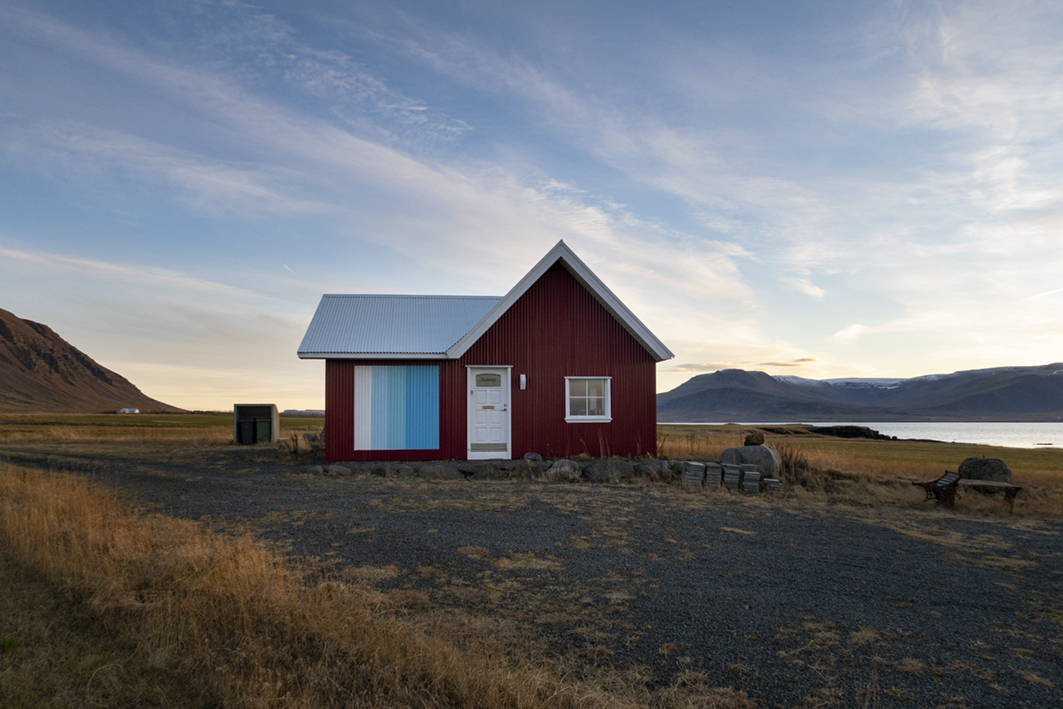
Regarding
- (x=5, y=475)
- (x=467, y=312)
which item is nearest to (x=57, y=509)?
(x=5, y=475)

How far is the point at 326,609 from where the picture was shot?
4664mm

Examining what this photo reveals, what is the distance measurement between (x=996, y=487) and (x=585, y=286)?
33.7ft

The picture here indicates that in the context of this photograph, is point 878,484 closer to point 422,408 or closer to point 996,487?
point 996,487

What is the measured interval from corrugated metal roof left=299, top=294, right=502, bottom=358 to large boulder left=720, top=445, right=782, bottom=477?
7.66 meters

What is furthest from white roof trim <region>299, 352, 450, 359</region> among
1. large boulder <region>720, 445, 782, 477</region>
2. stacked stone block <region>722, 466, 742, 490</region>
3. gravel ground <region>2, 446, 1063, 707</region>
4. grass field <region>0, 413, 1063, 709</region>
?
grass field <region>0, 413, 1063, 709</region>

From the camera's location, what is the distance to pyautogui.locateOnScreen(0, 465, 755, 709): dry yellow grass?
3.59 m

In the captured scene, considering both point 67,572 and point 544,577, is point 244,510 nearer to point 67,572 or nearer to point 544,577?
point 67,572

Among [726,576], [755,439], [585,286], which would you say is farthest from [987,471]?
[726,576]

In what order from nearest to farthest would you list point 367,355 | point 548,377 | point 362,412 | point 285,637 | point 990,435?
1. point 285,637
2. point 367,355
3. point 362,412
4. point 548,377
5. point 990,435

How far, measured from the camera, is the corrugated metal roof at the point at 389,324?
638 inches

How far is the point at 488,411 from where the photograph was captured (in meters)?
16.6

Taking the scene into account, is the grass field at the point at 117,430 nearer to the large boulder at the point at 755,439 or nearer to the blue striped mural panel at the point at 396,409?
the blue striped mural panel at the point at 396,409

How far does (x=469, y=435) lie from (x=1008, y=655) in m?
12.9

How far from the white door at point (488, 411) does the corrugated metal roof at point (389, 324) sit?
1.28 m
